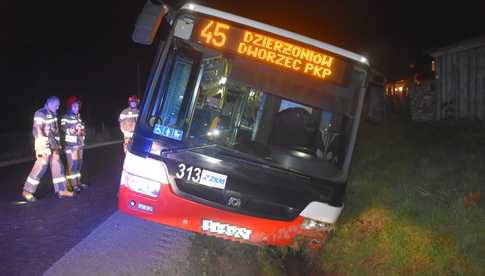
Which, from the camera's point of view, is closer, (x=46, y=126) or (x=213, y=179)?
(x=213, y=179)

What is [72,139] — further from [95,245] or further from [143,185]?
[143,185]

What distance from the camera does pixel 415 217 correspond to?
6156 millimetres

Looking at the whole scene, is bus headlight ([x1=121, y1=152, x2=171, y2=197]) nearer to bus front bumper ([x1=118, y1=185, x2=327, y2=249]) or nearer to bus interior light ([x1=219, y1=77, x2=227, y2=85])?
bus front bumper ([x1=118, y1=185, x2=327, y2=249])

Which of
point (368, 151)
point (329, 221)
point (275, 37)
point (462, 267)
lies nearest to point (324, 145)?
point (329, 221)

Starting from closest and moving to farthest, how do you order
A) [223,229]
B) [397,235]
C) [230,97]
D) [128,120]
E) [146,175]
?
[146,175], [223,229], [230,97], [397,235], [128,120]

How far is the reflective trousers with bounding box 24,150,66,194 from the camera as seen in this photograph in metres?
6.82

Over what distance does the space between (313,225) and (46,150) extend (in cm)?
447

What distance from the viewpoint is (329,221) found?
470cm

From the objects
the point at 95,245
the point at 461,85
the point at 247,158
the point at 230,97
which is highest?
the point at 461,85

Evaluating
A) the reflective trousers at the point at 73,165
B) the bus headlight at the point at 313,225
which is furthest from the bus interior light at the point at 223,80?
the reflective trousers at the point at 73,165

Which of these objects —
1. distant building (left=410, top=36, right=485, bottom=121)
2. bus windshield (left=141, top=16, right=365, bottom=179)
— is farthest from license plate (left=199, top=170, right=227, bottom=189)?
distant building (left=410, top=36, right=485, bottom=121)

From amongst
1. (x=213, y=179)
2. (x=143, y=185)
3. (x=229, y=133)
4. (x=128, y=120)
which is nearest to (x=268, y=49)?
(x=229, y=133)

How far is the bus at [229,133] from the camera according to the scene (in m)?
4.49

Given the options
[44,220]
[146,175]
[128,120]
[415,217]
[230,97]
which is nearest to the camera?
[146,175]
